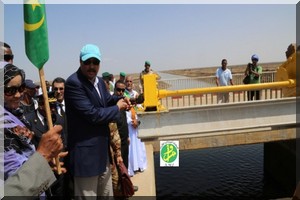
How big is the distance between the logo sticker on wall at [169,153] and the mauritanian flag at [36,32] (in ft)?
12.9

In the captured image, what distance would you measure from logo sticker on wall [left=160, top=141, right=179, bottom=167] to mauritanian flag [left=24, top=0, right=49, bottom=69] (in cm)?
393

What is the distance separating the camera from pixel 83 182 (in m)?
3.13

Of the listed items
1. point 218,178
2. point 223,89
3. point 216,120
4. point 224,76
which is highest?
point 224,76

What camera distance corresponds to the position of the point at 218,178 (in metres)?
10.4

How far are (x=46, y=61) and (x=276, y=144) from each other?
31.4 ft

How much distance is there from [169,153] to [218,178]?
496 centimetres

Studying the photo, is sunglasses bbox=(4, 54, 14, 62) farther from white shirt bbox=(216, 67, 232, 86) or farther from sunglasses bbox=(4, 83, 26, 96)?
white shirt bbox=(216, 67, 232, 86)

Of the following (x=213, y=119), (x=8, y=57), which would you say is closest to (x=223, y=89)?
(x=213, y=119)

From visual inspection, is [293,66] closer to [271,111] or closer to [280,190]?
[271,111]

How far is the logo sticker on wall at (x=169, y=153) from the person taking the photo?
590 centimetres

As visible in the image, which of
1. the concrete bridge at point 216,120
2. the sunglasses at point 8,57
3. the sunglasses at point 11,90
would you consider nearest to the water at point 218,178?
the concrete bridge at point 216,120

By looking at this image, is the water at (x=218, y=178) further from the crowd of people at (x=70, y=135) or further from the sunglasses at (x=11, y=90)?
the sunglasses at (x=11, y=90)

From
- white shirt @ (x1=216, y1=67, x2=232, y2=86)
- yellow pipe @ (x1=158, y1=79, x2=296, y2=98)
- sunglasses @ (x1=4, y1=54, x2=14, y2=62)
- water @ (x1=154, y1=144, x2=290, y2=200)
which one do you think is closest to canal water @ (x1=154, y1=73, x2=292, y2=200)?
water @ (x1=154, y1=144, x2=290, y2=200)

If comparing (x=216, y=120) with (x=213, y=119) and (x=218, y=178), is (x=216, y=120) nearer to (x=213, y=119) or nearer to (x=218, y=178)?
(x=213, y=119)
